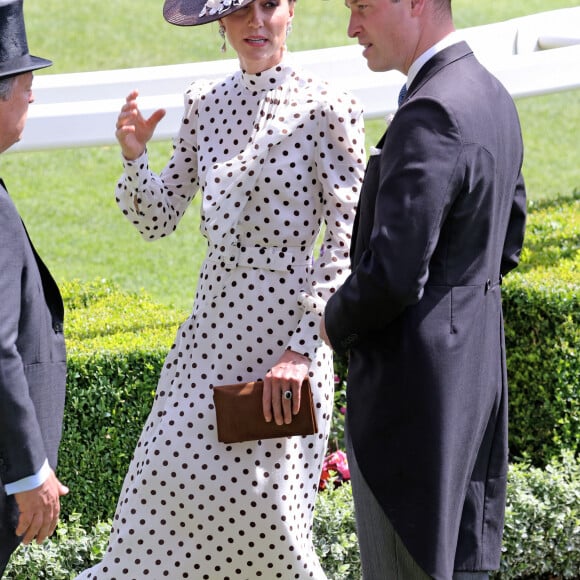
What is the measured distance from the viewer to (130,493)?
3.71 m

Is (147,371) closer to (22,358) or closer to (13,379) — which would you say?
(22,358)

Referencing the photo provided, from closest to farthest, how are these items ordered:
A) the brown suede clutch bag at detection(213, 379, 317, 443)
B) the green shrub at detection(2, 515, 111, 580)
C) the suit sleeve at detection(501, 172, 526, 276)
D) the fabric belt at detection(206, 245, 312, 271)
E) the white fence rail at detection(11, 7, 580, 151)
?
the suit sleeve at detection(501, 172, 526, 276) < the brown suede clutch bag at detection(213, 379, 317, 443) < the fabric belt at detection(206, 245, 312, 271) < the green shrub at detection(2, 515, 111, 580) < the white fence rail at detection(11, 7, 580, 151)

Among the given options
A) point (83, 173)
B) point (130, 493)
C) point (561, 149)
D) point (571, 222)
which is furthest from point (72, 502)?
point (561, 149)

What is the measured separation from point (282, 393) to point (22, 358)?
0.74 m

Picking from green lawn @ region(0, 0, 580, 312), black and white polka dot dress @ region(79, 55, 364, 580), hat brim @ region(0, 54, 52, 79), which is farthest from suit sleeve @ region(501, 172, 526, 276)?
green lawn @ region(0, 0, 580, 312)

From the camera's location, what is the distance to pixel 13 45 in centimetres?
311

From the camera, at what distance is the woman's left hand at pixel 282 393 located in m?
3.47

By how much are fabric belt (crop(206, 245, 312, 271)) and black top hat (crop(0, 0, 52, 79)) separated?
755 mm

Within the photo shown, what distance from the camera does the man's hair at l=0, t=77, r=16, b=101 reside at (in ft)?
10.0

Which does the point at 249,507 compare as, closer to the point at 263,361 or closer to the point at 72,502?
the point at 263,361

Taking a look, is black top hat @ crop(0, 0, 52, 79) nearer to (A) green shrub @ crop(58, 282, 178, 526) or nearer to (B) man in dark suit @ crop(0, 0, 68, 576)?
(B) man in dark suit @ crop(0, 0, 68, 576)

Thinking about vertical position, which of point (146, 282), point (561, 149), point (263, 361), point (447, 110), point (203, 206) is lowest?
point (561, 149)

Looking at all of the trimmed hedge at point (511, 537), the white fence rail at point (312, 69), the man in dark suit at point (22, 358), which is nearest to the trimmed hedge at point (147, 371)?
the trimmed hedge at point (511, 537)

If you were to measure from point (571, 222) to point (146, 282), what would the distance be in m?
3.26
